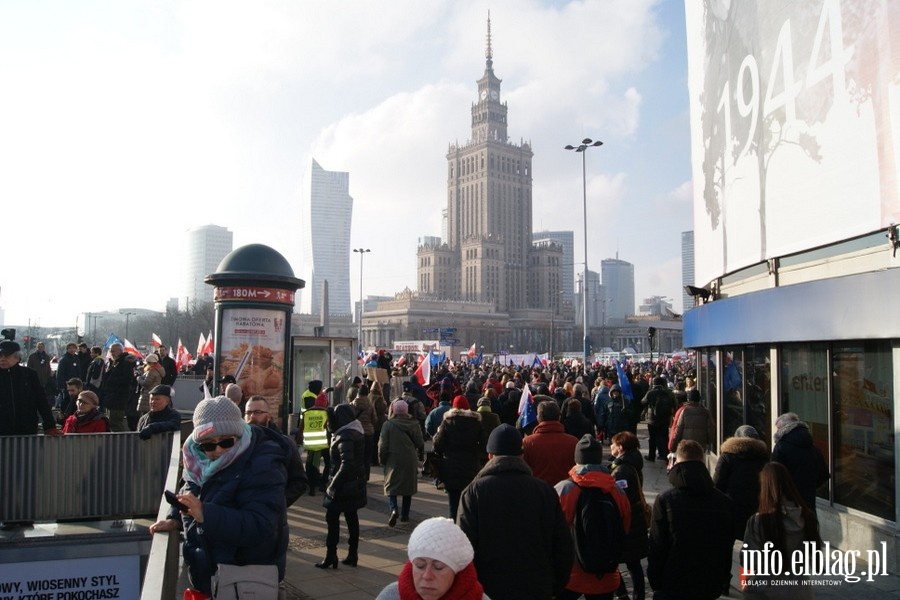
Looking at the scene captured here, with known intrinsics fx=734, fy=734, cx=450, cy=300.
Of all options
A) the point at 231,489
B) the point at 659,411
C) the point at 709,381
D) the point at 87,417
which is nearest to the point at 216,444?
the point at 231,489

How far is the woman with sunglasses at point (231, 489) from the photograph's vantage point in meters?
3.64

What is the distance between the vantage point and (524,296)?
546 feet

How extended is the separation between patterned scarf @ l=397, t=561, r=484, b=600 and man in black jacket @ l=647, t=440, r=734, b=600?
2232 mm

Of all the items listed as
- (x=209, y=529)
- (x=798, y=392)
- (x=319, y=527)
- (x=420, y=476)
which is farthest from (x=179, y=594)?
(x=798, y=392)

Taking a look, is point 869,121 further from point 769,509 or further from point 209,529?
point 209,529

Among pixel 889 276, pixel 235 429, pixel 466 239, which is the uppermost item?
pixel 466 239

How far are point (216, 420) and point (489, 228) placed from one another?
154566mm

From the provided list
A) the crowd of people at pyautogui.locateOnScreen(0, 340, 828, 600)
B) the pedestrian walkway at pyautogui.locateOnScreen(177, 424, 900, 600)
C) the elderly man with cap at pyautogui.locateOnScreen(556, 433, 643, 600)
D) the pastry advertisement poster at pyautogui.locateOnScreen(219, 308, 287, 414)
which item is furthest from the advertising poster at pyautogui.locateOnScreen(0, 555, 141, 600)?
the pastry advertisement poster at pyautogui.locateOnScreen(219, 308, 287, 414)

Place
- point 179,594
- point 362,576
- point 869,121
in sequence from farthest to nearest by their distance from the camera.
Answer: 1. point 869,121
2. point 362,576
3. point 179,594

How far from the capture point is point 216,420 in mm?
3682

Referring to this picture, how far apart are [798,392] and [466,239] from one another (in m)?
150

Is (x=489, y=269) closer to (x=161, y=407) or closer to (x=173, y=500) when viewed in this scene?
(x=161, y=407)

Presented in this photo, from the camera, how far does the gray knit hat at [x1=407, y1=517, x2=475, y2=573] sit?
290 centimetres

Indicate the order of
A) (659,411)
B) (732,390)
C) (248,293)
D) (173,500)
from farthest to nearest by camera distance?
(659,411) → (732,390) → (248,293) → (173,500)
